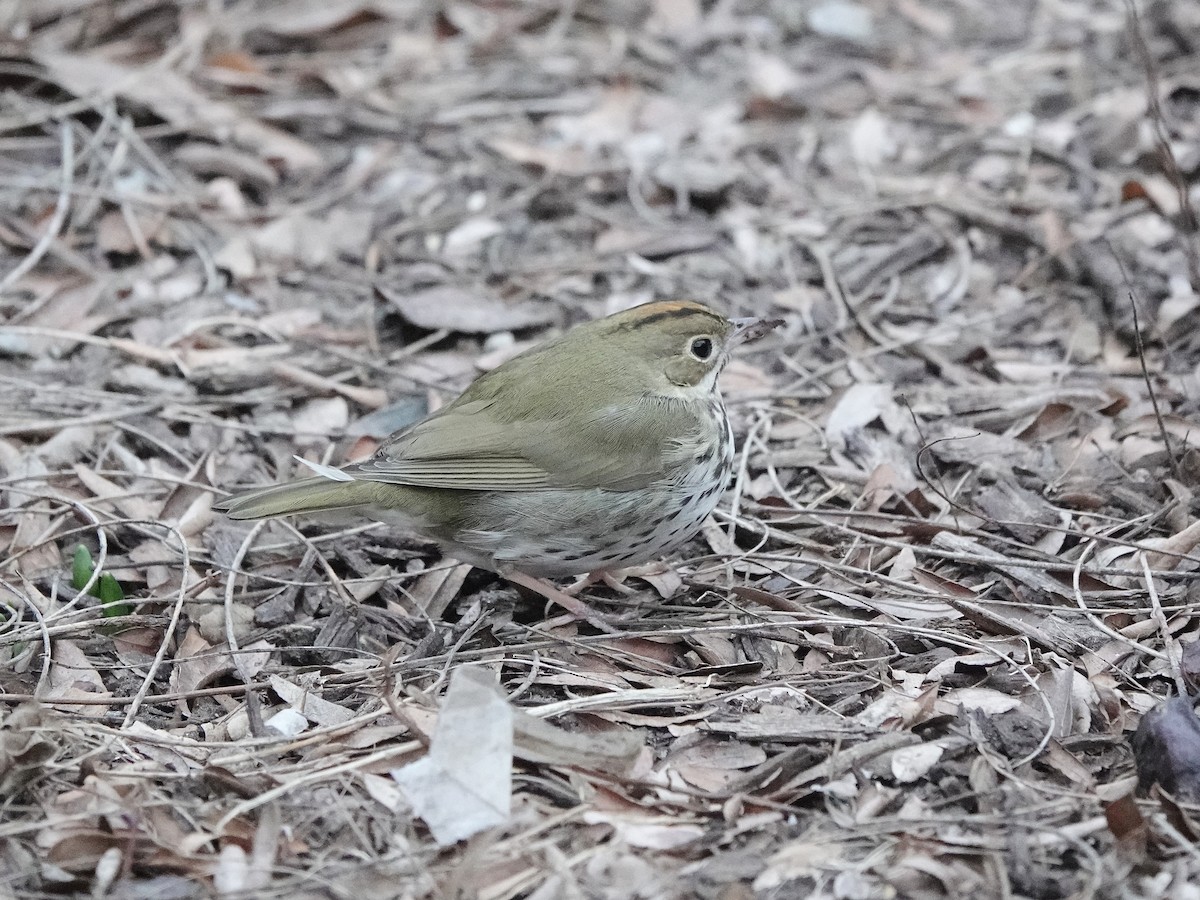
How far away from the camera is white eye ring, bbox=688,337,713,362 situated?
16.1 ft

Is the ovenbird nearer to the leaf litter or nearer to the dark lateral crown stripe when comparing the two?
the dark lateral crown stripe

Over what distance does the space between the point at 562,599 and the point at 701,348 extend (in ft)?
3.31

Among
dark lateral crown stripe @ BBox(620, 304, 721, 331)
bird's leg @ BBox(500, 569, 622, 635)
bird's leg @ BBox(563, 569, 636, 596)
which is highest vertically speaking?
dark lateral crown stripe @ BBox(620, 304, 721, 331)

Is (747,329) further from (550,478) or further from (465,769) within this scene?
(465,769)

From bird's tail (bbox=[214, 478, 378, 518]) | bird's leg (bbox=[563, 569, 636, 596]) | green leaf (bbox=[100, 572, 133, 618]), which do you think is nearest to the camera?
bird's tail (bbox=[214, 478, 378, 518])

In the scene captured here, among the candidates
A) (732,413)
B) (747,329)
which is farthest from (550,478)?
(732,413)

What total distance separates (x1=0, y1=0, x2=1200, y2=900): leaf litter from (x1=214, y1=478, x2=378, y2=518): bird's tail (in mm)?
363

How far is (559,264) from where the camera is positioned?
681 centimetres

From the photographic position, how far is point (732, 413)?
580 cm

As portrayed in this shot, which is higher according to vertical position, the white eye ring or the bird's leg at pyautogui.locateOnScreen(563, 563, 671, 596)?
the white eye ring

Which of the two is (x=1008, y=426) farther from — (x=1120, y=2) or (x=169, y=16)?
(x=169, y=16)

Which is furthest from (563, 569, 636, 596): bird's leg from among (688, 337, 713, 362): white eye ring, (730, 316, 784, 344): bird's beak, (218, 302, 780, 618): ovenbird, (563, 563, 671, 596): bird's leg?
(730, 316, 784, 344): bird's beak

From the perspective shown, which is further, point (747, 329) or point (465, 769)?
point (747, 329)

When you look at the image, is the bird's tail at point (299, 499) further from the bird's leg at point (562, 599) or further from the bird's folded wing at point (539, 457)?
the bird's leg at point (562, 599)
